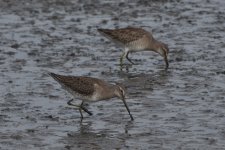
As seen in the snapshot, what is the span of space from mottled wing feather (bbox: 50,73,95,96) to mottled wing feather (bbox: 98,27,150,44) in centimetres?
480

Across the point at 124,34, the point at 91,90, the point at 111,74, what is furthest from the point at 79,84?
the point at 124,34

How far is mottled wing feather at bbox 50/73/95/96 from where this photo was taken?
14258 mm

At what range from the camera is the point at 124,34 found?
63.3 feet

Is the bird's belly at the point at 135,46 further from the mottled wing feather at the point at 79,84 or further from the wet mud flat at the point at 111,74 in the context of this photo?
the mottled wing feather at the point at 79,84

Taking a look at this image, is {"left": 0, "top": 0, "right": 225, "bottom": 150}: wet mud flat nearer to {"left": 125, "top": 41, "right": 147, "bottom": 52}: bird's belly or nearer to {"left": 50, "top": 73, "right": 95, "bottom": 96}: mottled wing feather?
{"left": 125, "top": 41, "right": 147, "bottom": 52}: bird's belly

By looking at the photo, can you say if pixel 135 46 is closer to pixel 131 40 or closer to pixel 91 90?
pixel 131 40

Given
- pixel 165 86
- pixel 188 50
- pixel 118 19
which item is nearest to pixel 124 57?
pixel 188 50

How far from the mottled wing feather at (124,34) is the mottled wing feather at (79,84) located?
4801 mm

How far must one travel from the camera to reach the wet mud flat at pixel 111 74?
515 inches

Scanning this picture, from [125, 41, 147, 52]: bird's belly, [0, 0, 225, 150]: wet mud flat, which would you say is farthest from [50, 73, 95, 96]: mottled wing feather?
[125, 41, 147, 52]: bird's belly

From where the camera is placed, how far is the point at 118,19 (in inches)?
911


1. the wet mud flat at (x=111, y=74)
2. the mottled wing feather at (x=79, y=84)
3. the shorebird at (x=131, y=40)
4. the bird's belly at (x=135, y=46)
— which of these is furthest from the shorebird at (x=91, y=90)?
the bird's belly at (x=135, y=46)

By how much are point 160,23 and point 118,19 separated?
119cm

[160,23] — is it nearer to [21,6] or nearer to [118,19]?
[118,19]
